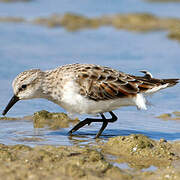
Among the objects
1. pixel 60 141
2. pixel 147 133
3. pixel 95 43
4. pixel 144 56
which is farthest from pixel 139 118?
pixel 95 43

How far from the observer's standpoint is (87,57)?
13320mm

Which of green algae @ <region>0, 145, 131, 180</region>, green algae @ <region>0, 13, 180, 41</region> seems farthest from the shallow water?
green algae @ <region>0, 145, 131, 180</region>

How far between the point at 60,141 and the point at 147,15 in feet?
36.5

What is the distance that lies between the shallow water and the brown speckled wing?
2.67 ft

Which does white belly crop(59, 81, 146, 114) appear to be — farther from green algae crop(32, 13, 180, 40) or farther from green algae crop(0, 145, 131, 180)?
green algae crop(32, 13, 180, 40)

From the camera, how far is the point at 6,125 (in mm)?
8805

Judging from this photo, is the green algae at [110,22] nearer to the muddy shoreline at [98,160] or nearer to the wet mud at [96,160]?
the muddy shoreline at [98,160]

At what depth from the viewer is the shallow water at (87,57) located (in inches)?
343

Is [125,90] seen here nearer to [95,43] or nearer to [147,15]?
[95,43]

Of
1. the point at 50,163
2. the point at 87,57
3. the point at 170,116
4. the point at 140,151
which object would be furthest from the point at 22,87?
the point at 87,57

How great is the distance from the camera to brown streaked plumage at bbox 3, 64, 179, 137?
315 inches

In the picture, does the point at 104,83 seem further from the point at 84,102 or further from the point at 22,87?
the point at 22,87

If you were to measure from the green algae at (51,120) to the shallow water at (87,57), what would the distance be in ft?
0.51

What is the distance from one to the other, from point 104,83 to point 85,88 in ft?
1.28
